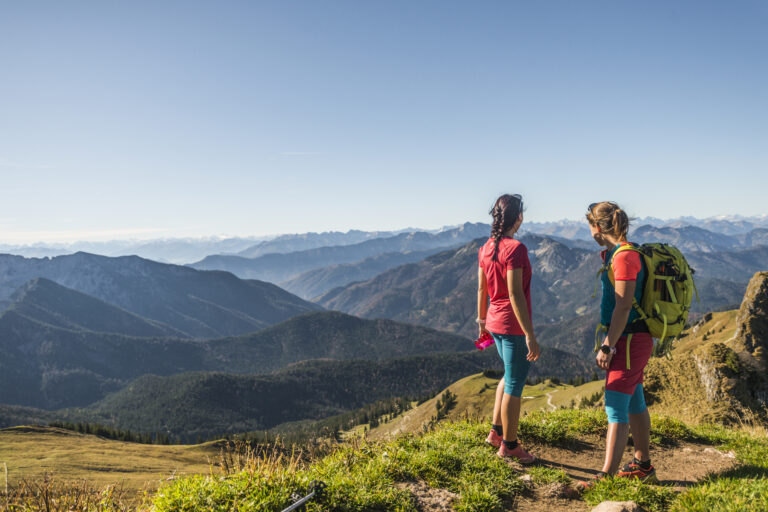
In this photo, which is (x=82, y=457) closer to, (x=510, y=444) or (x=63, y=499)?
(x=63, y=499)

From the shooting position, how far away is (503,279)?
7.00 m

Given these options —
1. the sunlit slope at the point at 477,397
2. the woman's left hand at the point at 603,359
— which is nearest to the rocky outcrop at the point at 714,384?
the woman's left hand at the point at 603,359

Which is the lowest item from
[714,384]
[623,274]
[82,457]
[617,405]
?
[82,457]

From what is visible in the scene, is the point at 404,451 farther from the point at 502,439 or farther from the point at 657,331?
the point at 657,331

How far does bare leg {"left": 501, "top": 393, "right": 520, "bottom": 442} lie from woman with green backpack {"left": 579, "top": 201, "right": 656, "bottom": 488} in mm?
1283

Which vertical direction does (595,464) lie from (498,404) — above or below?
below

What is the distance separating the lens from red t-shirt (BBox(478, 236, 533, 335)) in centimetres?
668

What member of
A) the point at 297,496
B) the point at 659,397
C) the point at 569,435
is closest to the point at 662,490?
the point at 569,435

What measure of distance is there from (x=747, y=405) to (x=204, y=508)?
14874 mm

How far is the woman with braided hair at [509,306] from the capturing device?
6.64 meters

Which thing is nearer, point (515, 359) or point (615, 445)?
point (615, 445)

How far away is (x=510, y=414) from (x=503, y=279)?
237 centimetres

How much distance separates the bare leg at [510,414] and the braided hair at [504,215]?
2491 mm

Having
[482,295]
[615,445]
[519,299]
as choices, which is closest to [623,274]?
[519,299]
